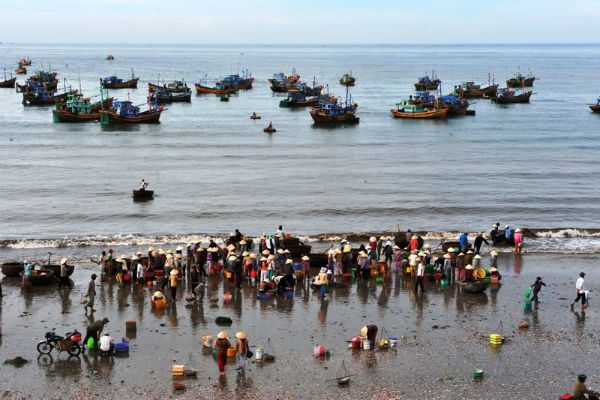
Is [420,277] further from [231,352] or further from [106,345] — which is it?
[106,345]

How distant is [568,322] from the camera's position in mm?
21969

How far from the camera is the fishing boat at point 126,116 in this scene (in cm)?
7822

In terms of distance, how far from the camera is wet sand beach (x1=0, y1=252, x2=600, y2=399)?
57.4 ft

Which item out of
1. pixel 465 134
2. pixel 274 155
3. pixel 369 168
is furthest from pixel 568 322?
pixel 465 134

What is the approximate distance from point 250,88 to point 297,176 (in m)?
83.2

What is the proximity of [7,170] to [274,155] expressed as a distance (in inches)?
767

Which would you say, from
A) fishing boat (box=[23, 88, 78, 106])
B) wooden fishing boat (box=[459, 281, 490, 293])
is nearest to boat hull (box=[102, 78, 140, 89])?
fishing boat (box=[23, 88, 78, 106])

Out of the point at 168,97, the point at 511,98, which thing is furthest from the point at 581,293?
the point at 168,97

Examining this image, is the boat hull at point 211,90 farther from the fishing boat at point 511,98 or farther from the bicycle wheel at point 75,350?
the bicycle wheel at point 75,350

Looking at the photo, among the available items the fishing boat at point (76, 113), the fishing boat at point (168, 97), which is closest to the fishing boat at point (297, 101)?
the fishing boat at point (168, 97)

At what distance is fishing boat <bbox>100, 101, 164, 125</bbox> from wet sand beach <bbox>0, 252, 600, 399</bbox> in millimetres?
54111

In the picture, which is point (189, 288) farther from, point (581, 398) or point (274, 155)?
point (274, 155)

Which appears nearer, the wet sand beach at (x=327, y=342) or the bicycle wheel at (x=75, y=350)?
the wet sand beach at (x=327, y=342)

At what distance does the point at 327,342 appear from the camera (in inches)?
795
